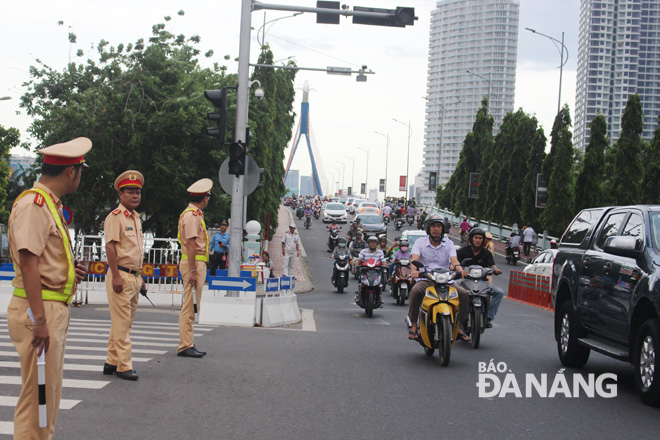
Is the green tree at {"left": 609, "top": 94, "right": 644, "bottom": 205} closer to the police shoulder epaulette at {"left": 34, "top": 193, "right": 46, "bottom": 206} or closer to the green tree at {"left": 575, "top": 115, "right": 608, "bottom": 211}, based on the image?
the green tree at {"left": 575, "top": 115, "right": 608, "bottom": 211}

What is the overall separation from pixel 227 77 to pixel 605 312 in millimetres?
24517

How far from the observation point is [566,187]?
1718 inches

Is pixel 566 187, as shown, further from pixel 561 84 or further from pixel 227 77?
pixel 227 77

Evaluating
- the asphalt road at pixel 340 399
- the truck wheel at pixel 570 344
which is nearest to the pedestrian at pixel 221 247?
the asphalt road at pixel 340 399

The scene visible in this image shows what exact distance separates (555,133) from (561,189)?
331cm

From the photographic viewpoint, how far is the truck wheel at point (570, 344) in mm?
9344

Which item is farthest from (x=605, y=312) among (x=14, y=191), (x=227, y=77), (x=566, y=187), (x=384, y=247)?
(x=14, y=191)

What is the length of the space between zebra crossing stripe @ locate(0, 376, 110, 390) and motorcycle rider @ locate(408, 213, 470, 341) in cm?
410

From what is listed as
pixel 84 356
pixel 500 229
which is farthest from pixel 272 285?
pixel 500 229

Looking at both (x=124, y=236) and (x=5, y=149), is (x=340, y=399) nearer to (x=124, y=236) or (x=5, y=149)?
(x=124, y=236)

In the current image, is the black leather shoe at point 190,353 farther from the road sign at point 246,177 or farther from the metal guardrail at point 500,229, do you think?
the metal guardrail at point 500,229

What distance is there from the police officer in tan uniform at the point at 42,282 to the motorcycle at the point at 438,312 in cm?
548

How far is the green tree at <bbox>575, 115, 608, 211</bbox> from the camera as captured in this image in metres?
40.1

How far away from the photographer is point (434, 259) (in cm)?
1040
